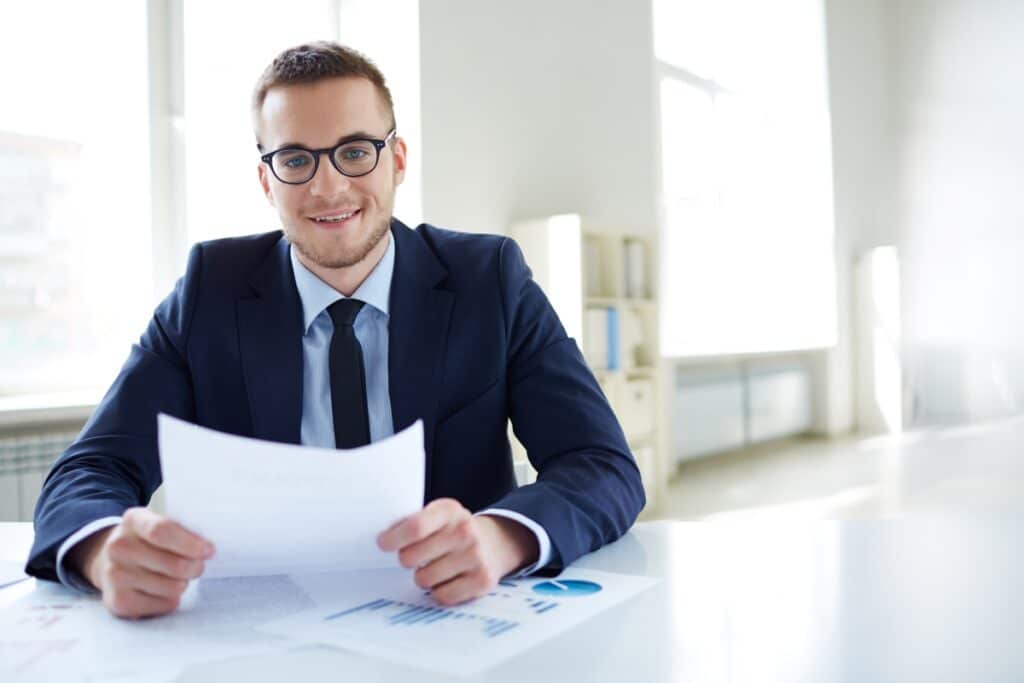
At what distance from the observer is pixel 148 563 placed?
81cm

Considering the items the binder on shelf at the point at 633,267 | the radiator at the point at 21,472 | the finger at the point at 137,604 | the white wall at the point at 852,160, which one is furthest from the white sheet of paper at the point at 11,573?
the white wall at the point at 852,160

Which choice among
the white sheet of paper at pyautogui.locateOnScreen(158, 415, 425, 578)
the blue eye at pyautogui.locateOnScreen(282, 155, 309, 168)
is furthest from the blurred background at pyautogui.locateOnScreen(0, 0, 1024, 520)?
the white sheet of paper at pyautogui.locateOnScreen(158, 415, 425, 578)

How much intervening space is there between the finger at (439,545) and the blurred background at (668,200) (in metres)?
2.33

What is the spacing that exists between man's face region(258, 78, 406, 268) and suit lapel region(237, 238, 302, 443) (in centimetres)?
11

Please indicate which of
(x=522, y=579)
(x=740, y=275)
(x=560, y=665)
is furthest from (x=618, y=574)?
(x=740, y=275)

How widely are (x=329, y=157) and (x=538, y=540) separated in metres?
0.69

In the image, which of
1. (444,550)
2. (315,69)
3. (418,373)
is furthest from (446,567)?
(315,69)

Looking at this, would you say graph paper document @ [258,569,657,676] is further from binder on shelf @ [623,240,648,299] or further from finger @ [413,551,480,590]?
binder on shelf @ [623,240,648,299]

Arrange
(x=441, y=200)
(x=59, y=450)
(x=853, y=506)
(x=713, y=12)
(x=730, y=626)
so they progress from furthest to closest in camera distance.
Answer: (x=713, y=12) → (x=853, y=506) → (x=441, y=200) → (x=59, y=450) → (x=730, y=626)

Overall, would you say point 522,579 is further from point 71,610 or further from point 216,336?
point 216,336

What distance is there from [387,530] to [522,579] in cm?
21

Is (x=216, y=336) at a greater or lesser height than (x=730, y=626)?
greater

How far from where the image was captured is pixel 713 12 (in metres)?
6.92

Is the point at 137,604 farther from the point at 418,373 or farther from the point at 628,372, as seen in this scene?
the point at 628,372
